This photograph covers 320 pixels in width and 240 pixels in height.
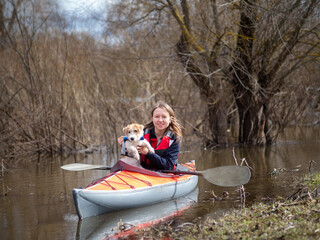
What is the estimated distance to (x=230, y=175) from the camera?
17.5 ft

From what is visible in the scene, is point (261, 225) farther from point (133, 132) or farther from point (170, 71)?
point (170, 71)

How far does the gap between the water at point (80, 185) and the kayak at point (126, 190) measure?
96mm

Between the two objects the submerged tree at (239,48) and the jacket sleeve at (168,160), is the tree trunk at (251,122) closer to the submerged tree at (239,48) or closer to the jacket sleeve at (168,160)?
the submerged tree at (239,48)

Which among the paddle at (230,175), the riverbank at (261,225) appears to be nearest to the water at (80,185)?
the paddle at (230,175)

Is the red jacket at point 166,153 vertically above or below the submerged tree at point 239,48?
below

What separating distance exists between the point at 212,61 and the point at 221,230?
6990 millimetres

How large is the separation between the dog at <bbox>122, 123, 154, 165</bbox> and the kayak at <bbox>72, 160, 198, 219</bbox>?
0.16 meters

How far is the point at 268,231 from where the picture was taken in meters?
3.34

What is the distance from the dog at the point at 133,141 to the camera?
4.94 m

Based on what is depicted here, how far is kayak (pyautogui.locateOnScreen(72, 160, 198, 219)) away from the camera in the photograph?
450 centimetres

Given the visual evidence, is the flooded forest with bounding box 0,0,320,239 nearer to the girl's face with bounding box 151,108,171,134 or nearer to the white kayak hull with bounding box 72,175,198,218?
the girl's face with bounding box 151,108,171,134

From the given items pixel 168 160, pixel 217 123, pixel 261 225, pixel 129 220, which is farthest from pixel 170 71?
pixel 261 225

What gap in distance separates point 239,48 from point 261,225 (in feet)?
22.8

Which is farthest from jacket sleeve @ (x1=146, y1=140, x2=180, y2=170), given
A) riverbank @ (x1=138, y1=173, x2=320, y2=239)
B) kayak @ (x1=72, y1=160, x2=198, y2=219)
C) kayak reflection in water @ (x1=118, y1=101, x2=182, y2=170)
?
riverbank @ (x1=138, y1=173, x2=320, y2=239)
